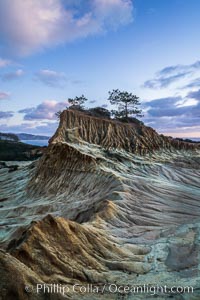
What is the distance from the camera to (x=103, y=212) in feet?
82.1

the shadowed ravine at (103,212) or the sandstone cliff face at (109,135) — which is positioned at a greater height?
the sandstone cliff face at (109,135)

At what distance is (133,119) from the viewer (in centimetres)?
5706

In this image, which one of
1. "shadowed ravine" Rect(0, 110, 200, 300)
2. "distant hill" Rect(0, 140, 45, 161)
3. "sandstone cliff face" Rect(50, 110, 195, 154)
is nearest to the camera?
"shadowed ravine" Rect(0, 110, 200, 300)

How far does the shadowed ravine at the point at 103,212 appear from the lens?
1570cm

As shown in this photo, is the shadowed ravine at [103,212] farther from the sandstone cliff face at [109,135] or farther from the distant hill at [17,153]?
the distant hill at [17,153]

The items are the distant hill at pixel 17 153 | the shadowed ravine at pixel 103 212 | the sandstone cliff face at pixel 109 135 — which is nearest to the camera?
the shadowed ravine at pixel 103 212

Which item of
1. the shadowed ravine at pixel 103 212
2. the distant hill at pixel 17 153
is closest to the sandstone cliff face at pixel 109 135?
the shadowed ravine at pixel 103 212

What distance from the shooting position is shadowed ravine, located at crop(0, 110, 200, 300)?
15.7m

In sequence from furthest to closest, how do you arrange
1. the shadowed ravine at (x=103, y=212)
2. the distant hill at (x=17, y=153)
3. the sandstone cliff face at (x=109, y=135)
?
the distant hill at (x=17, y=153), the sandstone cliff face at (x=109, y=135), the shadowed ravine at (x=103, y=212)

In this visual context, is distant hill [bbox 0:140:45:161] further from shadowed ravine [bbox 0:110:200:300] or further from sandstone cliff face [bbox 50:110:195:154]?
sandstone cliff face [bbox 50:110:195:154]

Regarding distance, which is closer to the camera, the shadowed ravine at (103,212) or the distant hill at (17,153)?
the shadowed ravine at (103,212)

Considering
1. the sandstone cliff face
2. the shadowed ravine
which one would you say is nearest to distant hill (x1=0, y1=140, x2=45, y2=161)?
the shadowed ravine

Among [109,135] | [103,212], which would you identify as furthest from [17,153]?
[103,212]

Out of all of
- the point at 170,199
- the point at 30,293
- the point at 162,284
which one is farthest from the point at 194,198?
the point at 30,293
